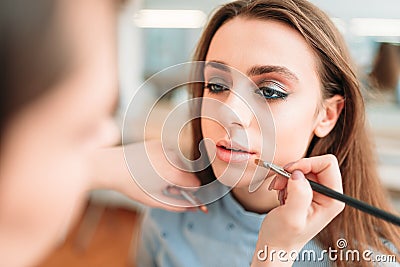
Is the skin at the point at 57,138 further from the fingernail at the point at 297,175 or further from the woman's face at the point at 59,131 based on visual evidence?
the fingernail at the point at 297,175

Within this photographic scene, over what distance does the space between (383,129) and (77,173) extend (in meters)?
0.26

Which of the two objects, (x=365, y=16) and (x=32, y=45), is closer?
(x=32, y=45)

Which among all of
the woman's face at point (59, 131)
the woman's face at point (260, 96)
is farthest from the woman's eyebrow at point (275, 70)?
the woman's face at point (59, 131)

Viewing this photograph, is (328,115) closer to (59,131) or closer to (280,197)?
(280,197)

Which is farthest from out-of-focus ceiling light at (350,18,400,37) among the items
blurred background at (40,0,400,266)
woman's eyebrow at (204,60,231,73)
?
woman's eyebrow at (204,60,231,73)

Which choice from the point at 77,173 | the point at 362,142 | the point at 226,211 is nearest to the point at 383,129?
the point at 362,142

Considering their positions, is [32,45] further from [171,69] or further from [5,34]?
[171,69]

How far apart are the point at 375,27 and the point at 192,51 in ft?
0.48

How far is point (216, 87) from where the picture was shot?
1.44 ft

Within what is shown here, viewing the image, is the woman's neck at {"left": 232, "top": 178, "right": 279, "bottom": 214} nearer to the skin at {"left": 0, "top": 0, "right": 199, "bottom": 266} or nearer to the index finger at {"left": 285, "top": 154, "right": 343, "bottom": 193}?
the index finger at {"left": 285, "top": 154, "right": 343, "bottom": 193}

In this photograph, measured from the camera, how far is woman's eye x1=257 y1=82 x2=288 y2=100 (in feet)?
1.37

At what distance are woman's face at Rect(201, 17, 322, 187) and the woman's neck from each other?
0.01 m

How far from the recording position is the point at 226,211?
19.2 inches

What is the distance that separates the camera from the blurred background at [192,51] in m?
0.45
